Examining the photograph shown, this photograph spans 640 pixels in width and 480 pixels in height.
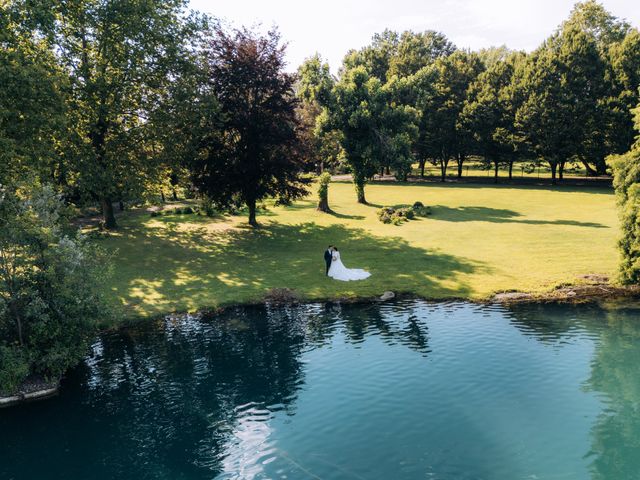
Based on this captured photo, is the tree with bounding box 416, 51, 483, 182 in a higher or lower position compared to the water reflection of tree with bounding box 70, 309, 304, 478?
higher

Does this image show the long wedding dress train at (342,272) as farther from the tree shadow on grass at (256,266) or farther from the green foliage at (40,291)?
the green foliage at (40,291)

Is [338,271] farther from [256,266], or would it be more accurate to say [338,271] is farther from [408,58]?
[408,58]

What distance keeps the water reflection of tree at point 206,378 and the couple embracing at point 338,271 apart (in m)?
4.42

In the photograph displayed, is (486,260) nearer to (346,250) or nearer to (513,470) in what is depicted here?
(346,250)

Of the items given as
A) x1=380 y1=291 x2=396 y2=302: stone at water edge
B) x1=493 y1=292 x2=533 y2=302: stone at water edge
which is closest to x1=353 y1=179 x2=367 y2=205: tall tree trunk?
x1=380 y1=291 x2=396 y2=302: stone at water edge

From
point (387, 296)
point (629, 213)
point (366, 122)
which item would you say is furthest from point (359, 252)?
point (366, 122)

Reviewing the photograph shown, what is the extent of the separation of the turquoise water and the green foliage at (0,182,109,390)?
6.17 feet

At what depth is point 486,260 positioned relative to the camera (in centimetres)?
3559

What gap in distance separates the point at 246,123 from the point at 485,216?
93.5ft

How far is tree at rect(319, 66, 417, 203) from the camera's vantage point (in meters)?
57.0

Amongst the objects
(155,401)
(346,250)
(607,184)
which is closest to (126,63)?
(346,250)

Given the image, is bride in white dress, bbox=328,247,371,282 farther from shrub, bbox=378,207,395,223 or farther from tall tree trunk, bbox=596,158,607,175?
tall tree trunk, bbox=596,158,607,175

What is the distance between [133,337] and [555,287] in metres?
25.5

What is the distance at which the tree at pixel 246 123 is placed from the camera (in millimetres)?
42438
